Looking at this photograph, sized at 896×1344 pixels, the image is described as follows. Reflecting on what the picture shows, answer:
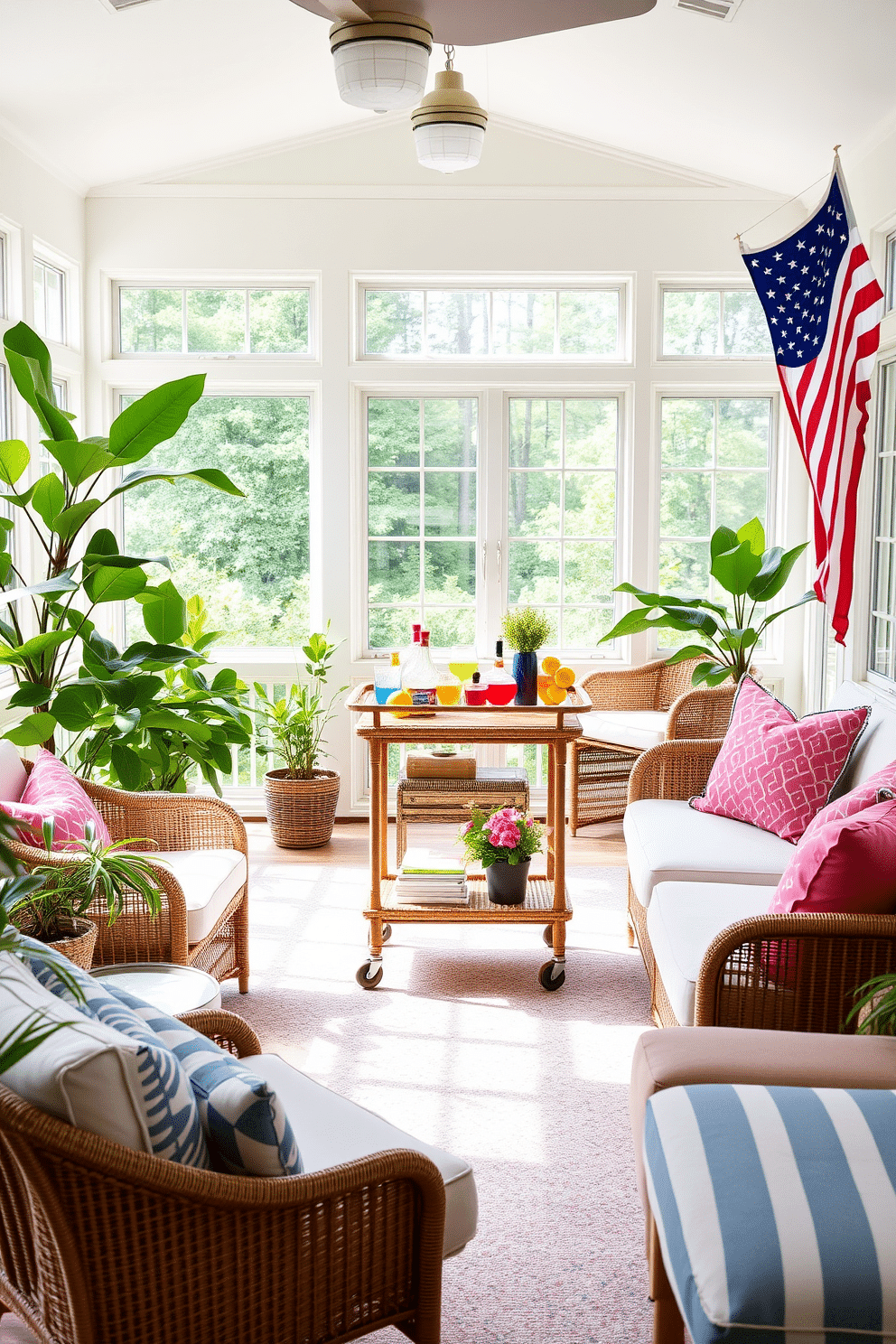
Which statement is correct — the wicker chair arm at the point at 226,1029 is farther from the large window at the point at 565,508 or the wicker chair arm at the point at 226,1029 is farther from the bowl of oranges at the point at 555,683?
the large window at the point at 565,508

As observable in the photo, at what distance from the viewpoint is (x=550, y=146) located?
18.7ft

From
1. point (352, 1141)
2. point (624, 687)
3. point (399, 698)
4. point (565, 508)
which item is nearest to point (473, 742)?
point (399, 698)

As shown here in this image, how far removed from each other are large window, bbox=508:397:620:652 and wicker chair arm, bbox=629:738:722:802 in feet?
6.61

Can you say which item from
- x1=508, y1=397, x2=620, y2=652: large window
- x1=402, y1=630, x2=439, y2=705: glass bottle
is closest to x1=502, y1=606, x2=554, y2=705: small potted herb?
x1=402, y1=630, x2=439, y2=705: glass bottle

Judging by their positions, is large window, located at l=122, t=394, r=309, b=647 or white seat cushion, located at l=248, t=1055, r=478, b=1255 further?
large window, located at l=122, t=394, r=309, b=647

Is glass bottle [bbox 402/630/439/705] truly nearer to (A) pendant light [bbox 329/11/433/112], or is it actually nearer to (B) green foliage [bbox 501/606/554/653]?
(B) green foliage [bbox 501/606/554/653]

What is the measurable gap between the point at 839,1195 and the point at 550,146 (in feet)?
17.0

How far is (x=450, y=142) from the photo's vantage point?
3660 mm

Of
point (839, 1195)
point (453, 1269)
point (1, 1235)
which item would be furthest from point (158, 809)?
point (839, 1195)

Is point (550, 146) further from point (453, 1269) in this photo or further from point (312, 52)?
point (453, 1269)

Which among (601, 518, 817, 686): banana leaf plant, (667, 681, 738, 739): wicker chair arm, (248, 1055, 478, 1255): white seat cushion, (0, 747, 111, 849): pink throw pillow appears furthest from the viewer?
(667, 681, 738, 739): wicker chair arm

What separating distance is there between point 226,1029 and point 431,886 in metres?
1.73

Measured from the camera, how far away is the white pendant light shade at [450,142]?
3.64 metres

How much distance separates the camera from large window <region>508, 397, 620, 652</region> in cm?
598
